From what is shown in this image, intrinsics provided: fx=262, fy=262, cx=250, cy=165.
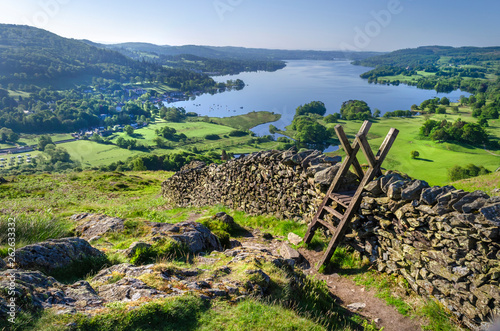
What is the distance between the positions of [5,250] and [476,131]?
118 metres

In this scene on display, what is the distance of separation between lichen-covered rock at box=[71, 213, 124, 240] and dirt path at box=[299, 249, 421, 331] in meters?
6.52

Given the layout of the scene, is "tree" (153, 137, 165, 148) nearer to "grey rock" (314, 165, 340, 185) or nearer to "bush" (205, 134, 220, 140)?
"bush" (205, 134, 220, 140)

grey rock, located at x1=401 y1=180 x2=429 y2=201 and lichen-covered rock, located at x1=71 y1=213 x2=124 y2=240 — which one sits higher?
grey rock, located at x1=401 y1=180 x2=429 y2=201

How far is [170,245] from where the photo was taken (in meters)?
6.62

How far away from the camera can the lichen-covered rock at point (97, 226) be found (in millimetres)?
8852

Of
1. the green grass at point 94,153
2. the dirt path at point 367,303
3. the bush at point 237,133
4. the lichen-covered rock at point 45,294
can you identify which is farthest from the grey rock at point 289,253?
the bush at point 237,133

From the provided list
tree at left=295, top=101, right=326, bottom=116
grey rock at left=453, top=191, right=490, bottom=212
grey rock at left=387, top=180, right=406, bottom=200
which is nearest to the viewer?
grey rock at left=453, top=191, right=490, bottom=212

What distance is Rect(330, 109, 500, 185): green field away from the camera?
6334 cm

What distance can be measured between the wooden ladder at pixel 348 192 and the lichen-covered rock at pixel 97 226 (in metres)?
6.58

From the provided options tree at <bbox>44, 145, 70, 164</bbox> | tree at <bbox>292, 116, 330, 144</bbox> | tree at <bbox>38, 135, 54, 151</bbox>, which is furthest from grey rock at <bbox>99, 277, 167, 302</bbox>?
tree at <bbox>38, 135, 54, 151</bbox>

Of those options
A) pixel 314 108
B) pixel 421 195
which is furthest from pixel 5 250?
pixel 314 108

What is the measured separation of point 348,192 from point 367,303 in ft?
10.5

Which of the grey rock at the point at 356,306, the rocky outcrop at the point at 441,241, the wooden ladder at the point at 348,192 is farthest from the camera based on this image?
the wooden ladder at the point at 348,192

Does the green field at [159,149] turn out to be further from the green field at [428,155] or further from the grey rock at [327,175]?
the grey rock at [327,175]
